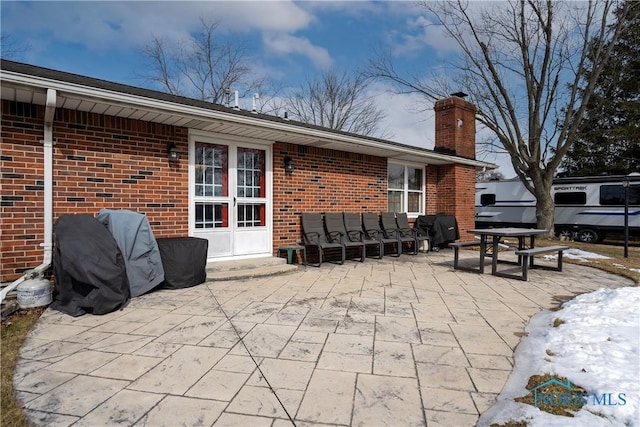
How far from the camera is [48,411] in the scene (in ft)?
6.00

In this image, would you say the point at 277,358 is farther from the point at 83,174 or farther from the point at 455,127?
the point at 455,127

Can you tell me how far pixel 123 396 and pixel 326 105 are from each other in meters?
20.9

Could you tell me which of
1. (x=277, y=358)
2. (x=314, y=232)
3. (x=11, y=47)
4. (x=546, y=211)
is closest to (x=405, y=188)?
(x=314, y=232)

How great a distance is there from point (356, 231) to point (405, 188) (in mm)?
2729

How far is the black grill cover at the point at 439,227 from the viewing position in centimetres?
873

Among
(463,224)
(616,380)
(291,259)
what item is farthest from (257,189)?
(463,224)

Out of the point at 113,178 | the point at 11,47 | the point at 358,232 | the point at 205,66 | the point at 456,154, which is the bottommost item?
the point at 358,232

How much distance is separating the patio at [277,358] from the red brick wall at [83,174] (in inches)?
47.0

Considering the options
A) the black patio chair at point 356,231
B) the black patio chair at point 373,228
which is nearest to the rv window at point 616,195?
the black patio chair at point 373,228

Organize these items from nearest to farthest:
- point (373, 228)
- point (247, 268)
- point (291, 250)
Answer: point (247, 268)
point (291, 250)
point (373, 228)

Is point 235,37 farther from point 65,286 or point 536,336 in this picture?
point 536,336

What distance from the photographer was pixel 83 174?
4477mm

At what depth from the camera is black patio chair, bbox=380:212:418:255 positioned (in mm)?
7874

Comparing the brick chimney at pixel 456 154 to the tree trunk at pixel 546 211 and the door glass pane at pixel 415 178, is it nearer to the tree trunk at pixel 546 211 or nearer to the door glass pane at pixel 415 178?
the door glass pane at pixel 415 178
